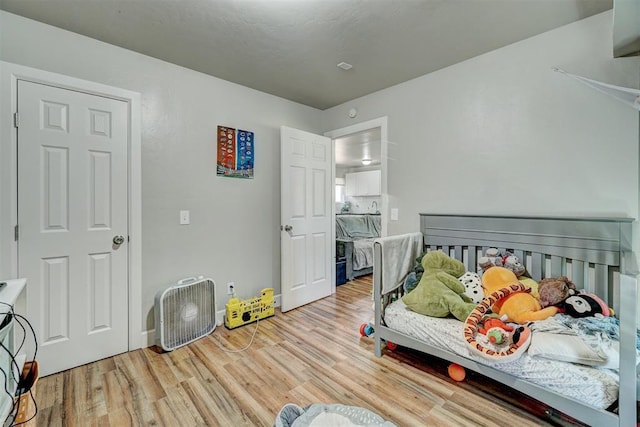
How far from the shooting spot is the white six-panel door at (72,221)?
1.87 m

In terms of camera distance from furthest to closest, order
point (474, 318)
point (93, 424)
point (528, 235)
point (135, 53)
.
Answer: point (135, 53) → point (528, 235) → point (474, 318) → point (93, 424)

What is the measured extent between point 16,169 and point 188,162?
108cm

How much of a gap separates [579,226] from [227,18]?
8.88 feet

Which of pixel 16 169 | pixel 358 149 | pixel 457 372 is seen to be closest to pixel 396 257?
pixel 457 372

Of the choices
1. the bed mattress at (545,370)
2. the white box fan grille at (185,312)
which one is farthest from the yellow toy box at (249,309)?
the bed mattress at (545,370)

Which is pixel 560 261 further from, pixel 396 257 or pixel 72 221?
pixel 72 221

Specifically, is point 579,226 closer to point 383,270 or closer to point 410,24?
point 383,270

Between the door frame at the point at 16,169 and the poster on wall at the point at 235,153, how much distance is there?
0.68m

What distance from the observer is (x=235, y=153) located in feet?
9.21

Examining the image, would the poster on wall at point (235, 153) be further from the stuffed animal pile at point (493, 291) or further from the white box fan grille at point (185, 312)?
the stuffed animal pile at point (493, 291)

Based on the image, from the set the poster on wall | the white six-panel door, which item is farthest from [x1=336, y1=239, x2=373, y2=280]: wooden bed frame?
the white six-panel door

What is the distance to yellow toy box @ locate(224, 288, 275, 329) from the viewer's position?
2.65m

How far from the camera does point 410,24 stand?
1897 millimetres

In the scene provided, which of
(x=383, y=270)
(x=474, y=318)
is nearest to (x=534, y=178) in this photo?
(x=474, y=318)
